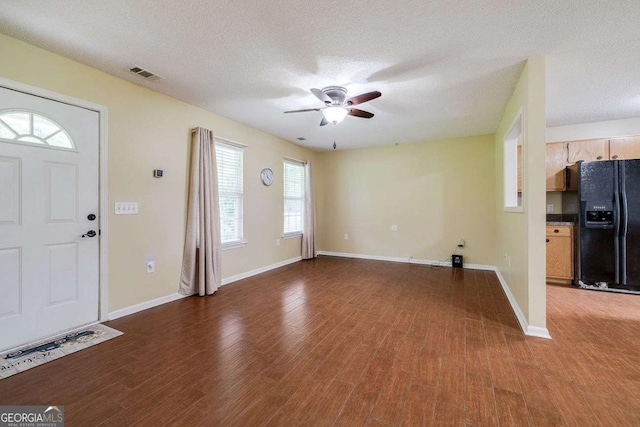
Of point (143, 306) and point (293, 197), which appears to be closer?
point (143, 306)

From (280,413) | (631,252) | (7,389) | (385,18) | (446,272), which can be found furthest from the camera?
(446,272)

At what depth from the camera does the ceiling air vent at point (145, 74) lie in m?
2.77

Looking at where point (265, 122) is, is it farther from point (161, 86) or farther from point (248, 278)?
point (248, 278)

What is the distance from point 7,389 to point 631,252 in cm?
665

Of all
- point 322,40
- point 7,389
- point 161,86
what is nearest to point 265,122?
point 161,86

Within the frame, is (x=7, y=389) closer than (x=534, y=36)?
Yes

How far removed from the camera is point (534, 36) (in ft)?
7.26

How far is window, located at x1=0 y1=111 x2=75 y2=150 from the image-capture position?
228cm

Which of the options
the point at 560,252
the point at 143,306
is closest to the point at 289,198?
the point at 143,306

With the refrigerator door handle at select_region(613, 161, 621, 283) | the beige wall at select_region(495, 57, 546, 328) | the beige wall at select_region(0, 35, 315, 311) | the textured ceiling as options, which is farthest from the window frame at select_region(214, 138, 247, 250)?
the refrigerator door handle at select_region(613, 161, 621, 283)

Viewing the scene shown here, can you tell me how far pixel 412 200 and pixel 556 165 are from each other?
7.83 feet

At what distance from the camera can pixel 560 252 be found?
4.22 meters

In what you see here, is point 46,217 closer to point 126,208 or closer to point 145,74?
point 126,208

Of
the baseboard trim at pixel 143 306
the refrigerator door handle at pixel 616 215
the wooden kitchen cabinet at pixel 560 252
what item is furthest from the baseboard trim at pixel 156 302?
the refrigerator door handle at pixel 616 215
